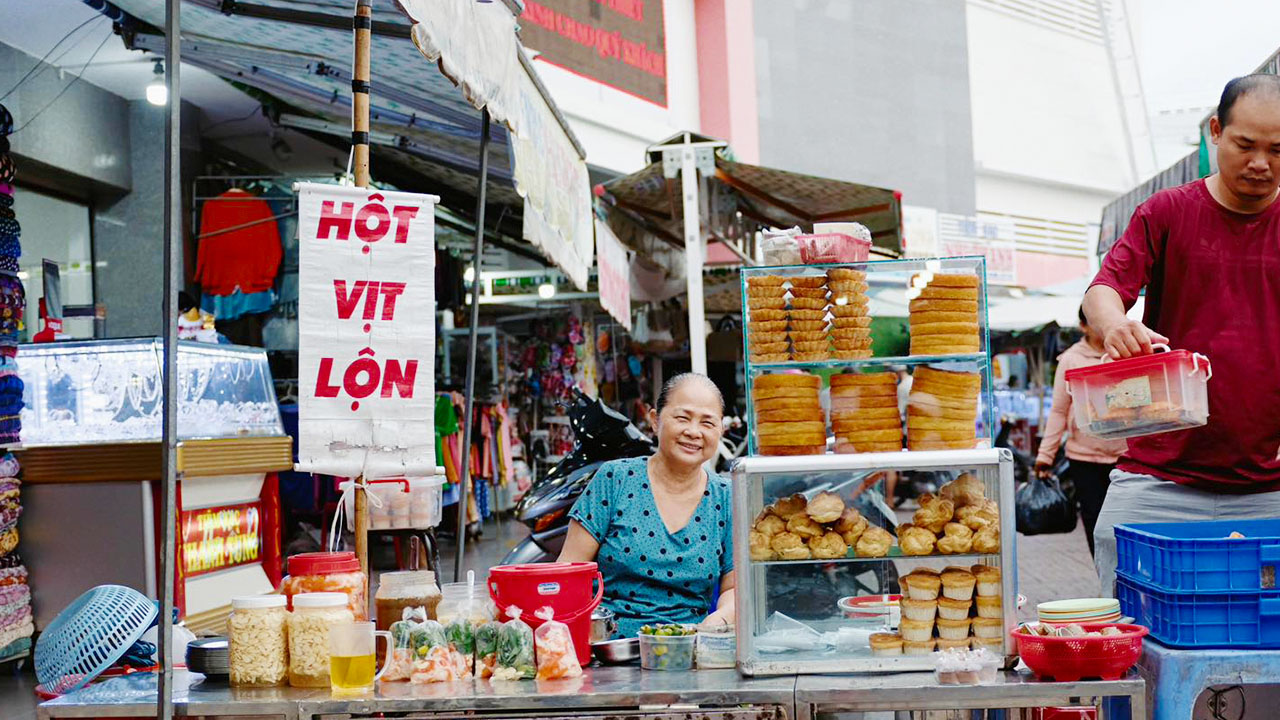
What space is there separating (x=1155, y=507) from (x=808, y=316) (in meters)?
1.22

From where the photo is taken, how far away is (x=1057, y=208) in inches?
1262

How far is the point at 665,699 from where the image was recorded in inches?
114

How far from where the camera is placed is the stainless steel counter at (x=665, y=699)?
2859 mm

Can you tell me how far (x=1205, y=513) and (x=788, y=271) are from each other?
143 centimetres

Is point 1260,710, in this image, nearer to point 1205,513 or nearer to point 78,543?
point 1205,513

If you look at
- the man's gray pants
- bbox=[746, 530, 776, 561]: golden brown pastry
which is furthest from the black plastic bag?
bbox=[746, 530, 776, 561]: golden brown pastry

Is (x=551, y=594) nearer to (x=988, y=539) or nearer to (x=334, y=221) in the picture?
(x=988, y=539)

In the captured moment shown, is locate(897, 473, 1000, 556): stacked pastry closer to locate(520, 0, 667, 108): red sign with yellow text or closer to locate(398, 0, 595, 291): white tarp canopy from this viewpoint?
locate(398, 0, 595, 291): white tarp canopy

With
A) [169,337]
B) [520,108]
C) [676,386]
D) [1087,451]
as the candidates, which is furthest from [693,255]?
[169,337]

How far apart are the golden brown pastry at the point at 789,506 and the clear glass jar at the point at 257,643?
1401 mm

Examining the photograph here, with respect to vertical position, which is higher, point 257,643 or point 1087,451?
point 1087,451

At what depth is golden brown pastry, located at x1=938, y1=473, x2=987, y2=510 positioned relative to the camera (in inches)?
126

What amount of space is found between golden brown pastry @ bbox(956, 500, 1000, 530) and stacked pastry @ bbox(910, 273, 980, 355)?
0.44 meters

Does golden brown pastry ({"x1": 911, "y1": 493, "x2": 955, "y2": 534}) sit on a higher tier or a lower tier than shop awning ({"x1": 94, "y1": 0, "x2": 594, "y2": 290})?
lower
